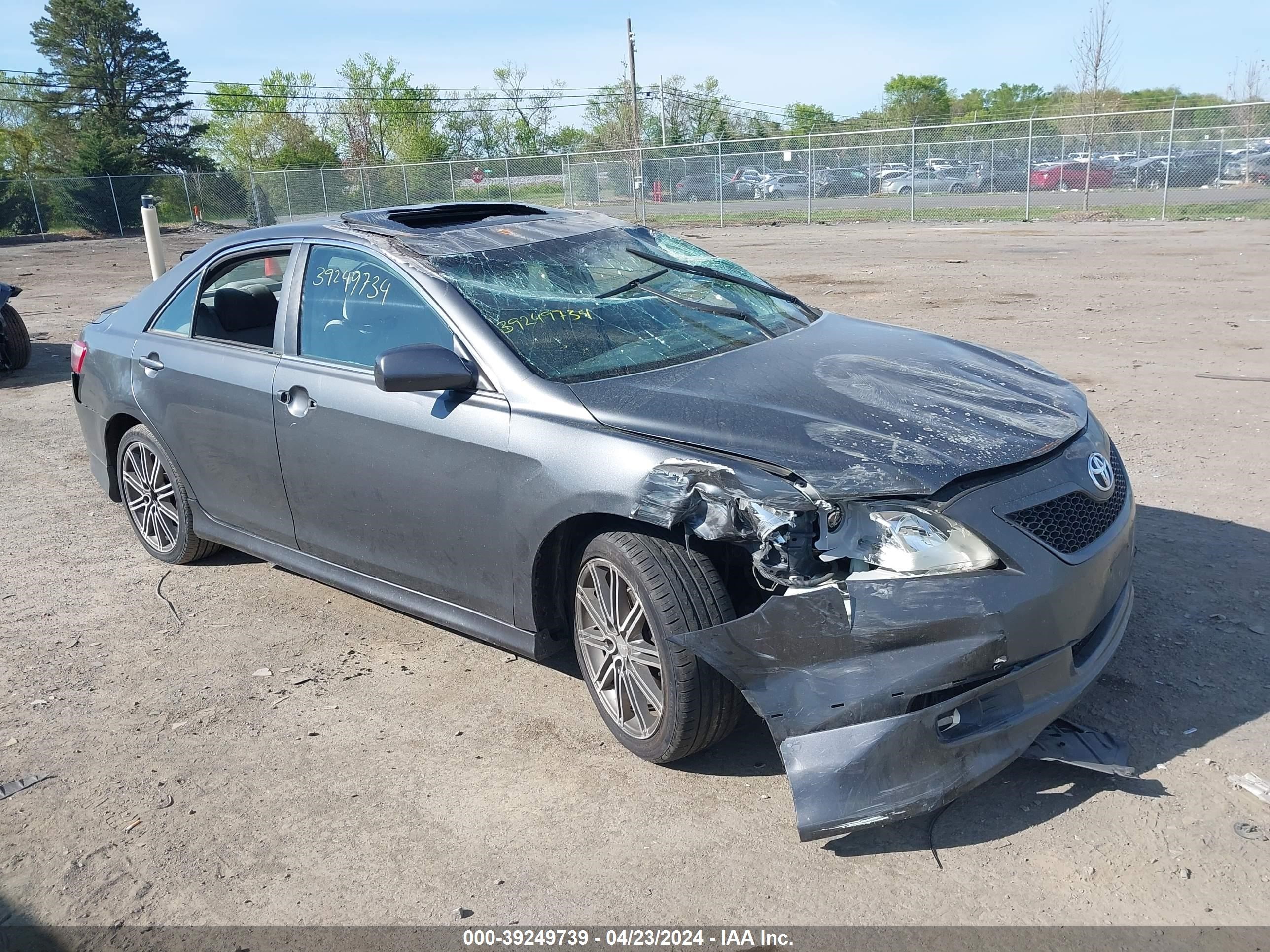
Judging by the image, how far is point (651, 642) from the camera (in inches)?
133

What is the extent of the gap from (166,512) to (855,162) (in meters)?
28.4

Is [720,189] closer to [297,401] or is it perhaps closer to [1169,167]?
[1169,167]

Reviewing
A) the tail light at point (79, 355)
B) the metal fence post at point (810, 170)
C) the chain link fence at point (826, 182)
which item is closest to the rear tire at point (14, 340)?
the tail light at point (79, 355)

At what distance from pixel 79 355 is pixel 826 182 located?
92.8 ft

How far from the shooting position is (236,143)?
76062 millimetres

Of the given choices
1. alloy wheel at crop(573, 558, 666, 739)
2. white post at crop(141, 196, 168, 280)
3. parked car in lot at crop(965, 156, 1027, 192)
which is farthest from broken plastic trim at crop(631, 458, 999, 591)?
parked car in lot at crop(965, 156, 1027, 192)

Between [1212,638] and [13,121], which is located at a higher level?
[13,121]

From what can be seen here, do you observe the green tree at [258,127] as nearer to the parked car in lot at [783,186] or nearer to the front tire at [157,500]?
the parked car in lot at [783,186]

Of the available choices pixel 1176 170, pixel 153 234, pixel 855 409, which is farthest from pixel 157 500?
pixel 1176 170

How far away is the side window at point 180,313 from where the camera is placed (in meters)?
5.20

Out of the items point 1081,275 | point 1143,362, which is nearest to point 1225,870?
point 1143,362

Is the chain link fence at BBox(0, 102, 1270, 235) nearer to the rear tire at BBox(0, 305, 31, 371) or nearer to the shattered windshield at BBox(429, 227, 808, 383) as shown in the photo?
the rear tire at BBox(0, 305, 31, 371)

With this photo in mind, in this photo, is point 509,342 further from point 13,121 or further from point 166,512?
point 13,121

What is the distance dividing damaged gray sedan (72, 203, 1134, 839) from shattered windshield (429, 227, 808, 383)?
0.05ft
